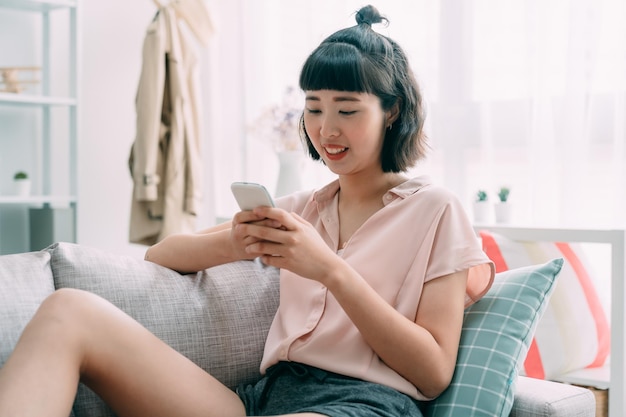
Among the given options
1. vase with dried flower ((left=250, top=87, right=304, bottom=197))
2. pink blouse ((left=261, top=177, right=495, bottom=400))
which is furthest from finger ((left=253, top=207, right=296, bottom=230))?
vase with dried flower ((left=250, top=87, right=304, bottom=197))

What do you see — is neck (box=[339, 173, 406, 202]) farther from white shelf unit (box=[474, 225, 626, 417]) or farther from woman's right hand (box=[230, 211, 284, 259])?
white shelf unit (box=[474, 225, 626, 417])

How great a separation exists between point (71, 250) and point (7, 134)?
2068 millimetres

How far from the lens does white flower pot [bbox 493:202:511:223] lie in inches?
97.2

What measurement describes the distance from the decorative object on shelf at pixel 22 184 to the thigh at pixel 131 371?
1980mm

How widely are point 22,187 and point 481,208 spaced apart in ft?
5.98

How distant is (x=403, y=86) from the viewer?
1590mm

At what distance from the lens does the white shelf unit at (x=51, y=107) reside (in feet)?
10.6

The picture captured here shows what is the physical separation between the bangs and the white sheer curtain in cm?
62

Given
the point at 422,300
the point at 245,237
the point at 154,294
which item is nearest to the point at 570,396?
the point at 422,300

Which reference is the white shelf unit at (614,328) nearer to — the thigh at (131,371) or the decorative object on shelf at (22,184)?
the thigh at (131,371)

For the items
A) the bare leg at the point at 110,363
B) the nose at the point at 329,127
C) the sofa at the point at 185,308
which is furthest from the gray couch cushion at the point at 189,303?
the nose at the point at 329,127

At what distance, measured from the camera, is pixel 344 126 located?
4.94 ft

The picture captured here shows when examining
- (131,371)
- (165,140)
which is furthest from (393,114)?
(165,140)

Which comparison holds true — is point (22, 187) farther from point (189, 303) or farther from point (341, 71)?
point (341, 71)
